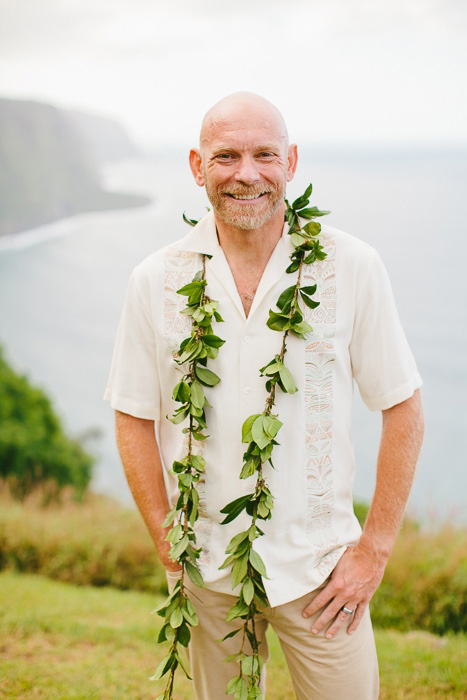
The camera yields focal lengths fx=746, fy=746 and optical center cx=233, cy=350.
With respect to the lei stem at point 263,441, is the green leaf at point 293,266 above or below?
above

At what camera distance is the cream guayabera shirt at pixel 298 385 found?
1.91 meters

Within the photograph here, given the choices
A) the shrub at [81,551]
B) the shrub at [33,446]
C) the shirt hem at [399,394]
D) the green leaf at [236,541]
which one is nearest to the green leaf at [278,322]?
the shirt hem at [399,394]

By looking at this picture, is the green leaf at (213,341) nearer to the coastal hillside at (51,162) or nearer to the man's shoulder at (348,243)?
the man's shoulder at (348,243)

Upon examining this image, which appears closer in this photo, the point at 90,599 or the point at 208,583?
the point at 208,583

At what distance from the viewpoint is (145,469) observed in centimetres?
215

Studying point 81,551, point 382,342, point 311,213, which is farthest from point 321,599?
point 81,551

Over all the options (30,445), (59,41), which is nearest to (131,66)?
(59,41)

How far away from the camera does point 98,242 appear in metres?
9.78

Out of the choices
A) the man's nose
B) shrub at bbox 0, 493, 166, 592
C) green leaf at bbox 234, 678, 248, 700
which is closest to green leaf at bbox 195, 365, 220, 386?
the man's nose

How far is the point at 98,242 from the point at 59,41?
2451 millimetres

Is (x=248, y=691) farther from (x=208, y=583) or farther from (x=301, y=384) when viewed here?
(x=301, y=384)

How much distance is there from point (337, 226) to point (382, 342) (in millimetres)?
7071

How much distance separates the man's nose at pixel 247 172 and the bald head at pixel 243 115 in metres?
0.09

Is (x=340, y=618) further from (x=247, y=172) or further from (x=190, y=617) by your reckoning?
(x=247, y=172)
